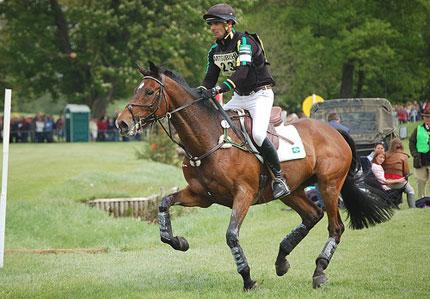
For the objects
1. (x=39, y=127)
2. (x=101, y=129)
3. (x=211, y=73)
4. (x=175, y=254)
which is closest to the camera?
(x=211, y=73)

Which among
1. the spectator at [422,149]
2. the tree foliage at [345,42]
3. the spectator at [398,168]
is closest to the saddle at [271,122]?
the spectator at [398,168]

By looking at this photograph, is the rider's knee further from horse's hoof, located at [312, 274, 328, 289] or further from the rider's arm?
horse's hoof, located at [312, 274, 328, 289]

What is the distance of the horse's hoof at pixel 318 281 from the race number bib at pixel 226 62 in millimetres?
2886

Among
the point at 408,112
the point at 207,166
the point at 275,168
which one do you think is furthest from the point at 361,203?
the point at 408,112

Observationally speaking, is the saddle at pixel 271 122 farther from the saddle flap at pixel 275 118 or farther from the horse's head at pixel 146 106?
the horse's head at pixel 146 106

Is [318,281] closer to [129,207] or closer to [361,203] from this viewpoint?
[361,203]

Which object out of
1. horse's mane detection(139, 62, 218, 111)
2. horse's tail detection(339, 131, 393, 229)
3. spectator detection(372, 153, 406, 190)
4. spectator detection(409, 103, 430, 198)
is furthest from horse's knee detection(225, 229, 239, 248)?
spectator detection(409, 103, 430, 198)

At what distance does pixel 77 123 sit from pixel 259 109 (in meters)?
46.7

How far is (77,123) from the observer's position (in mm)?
56000

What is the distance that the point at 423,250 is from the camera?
13008mm

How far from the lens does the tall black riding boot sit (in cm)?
1041

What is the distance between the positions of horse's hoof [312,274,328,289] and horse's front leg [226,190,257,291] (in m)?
0.83

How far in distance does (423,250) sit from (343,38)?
155 ft

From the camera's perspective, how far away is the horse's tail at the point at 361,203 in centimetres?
1205
